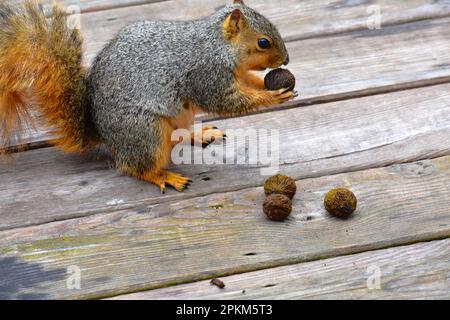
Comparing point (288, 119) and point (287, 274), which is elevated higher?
point (288, 119)

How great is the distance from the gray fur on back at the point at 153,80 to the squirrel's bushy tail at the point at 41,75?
53 millimetres

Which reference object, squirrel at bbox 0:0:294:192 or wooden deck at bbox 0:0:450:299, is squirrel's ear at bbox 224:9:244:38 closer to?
squirrel at bbox 0:0:294:192

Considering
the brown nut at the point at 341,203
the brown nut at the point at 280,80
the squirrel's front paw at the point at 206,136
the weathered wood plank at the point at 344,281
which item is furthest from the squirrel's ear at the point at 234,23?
the weathered wood plank at the point at 344,281

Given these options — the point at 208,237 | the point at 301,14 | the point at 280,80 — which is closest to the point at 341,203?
the point at 208,237

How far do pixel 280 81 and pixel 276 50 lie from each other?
0.08 metres

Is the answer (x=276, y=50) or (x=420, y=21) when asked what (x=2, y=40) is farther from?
(x=420, y=21)

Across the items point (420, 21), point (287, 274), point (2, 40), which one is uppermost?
point (420, 21)

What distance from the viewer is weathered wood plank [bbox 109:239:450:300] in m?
1.55

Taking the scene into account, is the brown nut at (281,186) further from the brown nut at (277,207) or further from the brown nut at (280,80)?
the brown nut at (280,80)

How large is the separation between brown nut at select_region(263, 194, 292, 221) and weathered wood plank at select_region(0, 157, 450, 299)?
0.06ft

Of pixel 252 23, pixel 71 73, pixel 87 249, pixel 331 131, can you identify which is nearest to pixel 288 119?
pixel 331 131

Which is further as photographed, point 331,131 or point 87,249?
point 331,131

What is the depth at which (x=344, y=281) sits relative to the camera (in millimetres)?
1579

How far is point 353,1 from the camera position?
2777 millimetres
